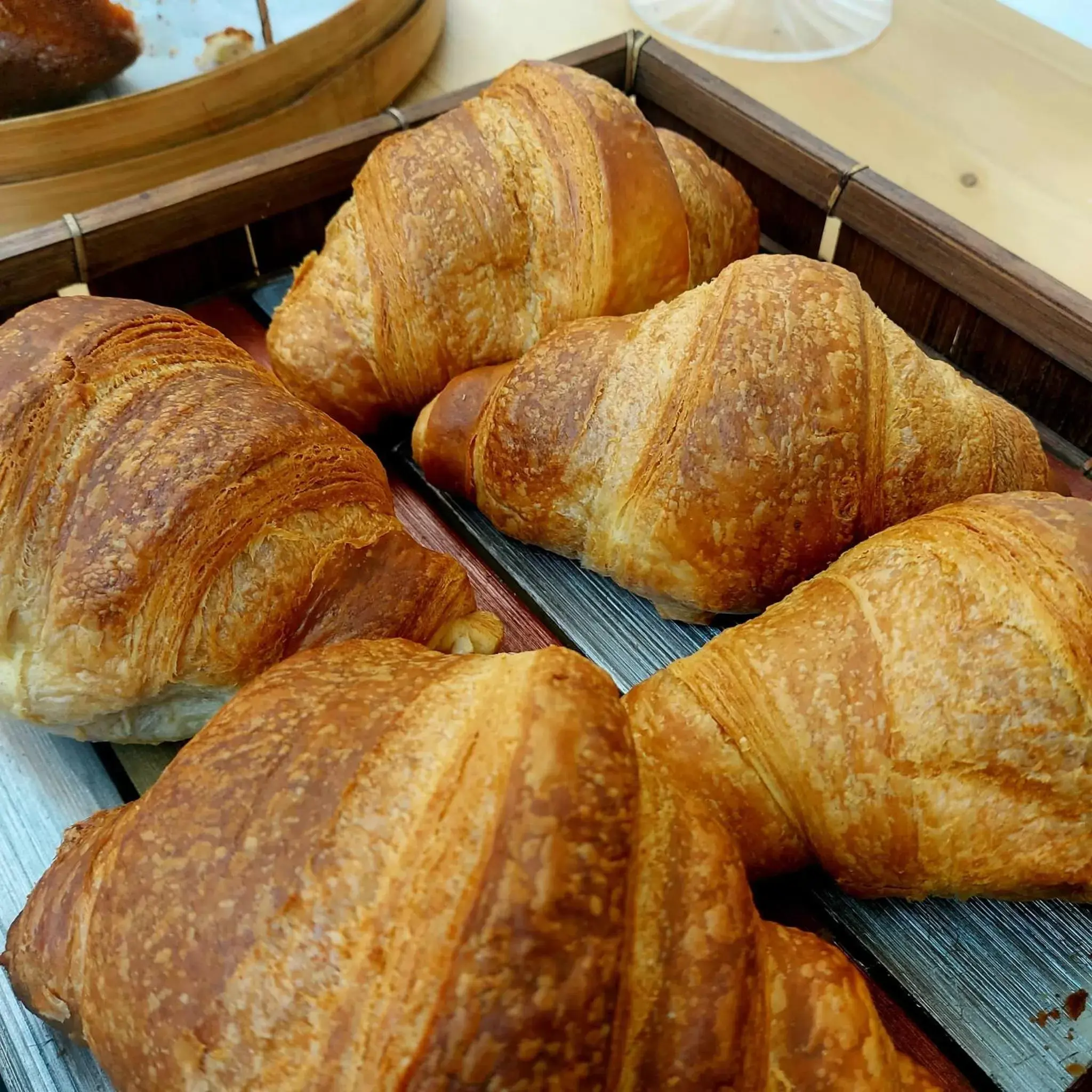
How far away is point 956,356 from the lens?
4.89 ft

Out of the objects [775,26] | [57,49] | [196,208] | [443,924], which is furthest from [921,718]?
[775,26]

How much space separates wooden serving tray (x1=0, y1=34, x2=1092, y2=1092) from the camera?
37.3 inches

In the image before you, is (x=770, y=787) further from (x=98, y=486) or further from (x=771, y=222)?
(x=771, y=222)

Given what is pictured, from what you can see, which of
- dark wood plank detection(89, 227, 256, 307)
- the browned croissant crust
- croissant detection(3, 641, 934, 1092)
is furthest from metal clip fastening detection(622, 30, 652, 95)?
croissant detection(3, 641, 934, 1092)

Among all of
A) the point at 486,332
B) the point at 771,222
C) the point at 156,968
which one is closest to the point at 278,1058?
the point at 156,968

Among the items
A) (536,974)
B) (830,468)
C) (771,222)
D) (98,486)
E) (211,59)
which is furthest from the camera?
(211,59)

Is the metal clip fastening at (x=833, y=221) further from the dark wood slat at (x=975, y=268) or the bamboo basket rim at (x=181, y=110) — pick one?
the bamboo basket rim at (x=181, y=110)

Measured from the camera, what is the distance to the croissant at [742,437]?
42.7 inches

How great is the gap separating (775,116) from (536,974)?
1.39m

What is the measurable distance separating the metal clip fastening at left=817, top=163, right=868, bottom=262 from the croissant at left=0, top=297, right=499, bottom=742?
0.85 m

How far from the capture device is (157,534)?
0.94 m

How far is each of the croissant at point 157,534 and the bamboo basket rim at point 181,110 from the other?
2.41 ft

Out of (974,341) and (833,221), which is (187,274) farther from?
(974,341)

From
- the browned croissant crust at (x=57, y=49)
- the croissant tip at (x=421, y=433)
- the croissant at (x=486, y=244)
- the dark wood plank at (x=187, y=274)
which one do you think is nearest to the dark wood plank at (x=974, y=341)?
the croissant at (x=486, y=244)
